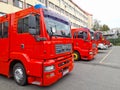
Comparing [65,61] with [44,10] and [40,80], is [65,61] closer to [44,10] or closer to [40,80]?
[40,80]

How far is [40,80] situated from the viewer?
17.7 ft

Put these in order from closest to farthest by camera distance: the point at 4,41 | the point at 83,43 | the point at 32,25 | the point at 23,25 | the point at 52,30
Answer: the point at 32,25 < the point at 52,30 < the point at 23,25 < the point at 4,41 < the point at 83,43

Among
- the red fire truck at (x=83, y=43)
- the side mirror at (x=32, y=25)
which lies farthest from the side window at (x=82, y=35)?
the side mirror at (x=32, y=25)

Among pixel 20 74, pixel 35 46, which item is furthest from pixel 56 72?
pixel 20 74

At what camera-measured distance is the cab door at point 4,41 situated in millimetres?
6673

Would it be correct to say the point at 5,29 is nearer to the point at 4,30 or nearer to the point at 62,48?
the point at 4,30

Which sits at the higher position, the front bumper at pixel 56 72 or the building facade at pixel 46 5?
the building facade at pixel 46 5

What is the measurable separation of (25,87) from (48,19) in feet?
8.58

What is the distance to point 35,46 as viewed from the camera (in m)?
5.54

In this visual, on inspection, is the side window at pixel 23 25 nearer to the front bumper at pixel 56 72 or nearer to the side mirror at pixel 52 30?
the side mirror at pixel 52 30

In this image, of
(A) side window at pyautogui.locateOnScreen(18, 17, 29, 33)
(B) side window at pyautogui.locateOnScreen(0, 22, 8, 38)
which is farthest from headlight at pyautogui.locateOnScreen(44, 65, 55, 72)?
(B) side window at pyautogui.locateOnScreen(0, 22, 8, 38)

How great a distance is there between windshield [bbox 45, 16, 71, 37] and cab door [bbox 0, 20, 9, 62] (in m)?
2.03

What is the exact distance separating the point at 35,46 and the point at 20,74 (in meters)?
1.41

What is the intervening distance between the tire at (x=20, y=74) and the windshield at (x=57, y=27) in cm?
177
